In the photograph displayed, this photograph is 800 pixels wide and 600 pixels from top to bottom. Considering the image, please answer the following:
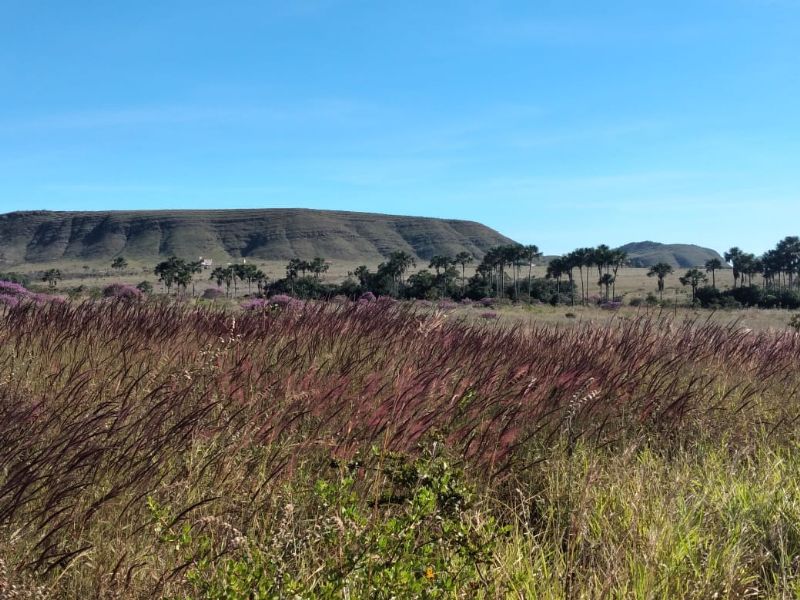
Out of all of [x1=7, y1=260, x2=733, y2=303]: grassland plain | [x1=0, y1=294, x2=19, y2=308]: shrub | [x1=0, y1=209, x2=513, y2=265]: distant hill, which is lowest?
[x1=0, y1=294, x2=19, y2=308]: shrub

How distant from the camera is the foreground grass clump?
2.13 meters

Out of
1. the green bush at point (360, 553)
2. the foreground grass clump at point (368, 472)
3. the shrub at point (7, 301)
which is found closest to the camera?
the green bush at point (360, 553)

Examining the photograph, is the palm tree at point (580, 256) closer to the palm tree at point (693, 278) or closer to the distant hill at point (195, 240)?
the palm tree at point (693, 278)

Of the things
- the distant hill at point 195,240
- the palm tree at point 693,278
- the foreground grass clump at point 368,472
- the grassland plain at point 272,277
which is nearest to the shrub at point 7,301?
the foreground grass clump at point 368,472

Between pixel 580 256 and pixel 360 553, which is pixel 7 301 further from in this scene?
pixel 580 256

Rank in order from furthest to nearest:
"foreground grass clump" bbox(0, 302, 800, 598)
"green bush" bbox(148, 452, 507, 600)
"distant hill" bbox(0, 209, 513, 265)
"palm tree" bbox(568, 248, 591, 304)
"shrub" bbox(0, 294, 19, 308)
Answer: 1. "distant hill" bbox(0, 209, 513, 265)
2. "palm tree" bbox(568, 248, 591, 304)
3. "shrub" bbox(0, 294, 19, 308)
4. "foreground grass clump" bbox(0, 302, 800, 598)
5. "green bush" bbox(148, 452, 507, 600)

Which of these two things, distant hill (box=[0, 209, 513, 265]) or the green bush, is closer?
the green bush

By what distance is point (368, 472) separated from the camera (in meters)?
2.95

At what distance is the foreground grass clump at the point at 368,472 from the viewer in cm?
213

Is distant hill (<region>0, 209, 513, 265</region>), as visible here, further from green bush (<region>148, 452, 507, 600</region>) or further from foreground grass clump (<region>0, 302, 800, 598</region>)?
green bush (<region>148, 452, 507, 600</region>)

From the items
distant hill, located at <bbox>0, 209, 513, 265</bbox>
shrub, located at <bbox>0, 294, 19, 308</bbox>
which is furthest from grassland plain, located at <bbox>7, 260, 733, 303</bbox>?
shrub, located at <bbox>0, 294, 19, 308</bbox>

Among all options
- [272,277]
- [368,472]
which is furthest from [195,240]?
[368,472]

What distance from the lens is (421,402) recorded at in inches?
139

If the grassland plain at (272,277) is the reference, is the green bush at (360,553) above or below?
below
